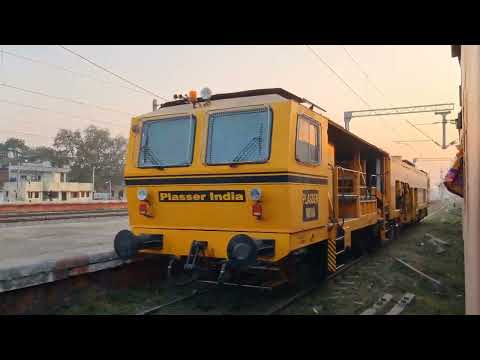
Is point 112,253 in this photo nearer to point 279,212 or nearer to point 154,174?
point 154,174

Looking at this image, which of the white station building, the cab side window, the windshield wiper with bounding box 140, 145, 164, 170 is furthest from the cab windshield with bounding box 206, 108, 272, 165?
the white station building

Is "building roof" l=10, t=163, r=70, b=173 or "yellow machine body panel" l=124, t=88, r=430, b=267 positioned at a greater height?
"building roof" l=10, t=163, r=70, b=173

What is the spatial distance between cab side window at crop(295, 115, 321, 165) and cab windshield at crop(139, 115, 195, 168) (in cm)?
163

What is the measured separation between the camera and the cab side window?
6.36m

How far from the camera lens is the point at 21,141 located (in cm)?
8581

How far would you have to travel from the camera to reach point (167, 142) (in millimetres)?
6980

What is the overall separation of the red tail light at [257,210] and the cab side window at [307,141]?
2.89 feet

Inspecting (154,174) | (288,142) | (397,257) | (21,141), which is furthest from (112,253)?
(21,141)

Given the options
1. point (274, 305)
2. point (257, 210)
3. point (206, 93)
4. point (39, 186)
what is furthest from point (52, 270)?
point (39, 186)

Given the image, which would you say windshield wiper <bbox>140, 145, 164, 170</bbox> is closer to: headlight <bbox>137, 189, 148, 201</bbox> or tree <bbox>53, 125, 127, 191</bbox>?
headlight <bbox>137, 189, 148, 201</bbox>

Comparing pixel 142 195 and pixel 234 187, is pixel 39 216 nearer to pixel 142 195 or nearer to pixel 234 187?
pixel 142 195

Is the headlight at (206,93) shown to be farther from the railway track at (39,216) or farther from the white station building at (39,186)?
the white station building at (39,186)

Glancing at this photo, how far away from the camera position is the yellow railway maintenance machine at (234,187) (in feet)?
19.8

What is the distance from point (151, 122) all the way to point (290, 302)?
3598 mm
